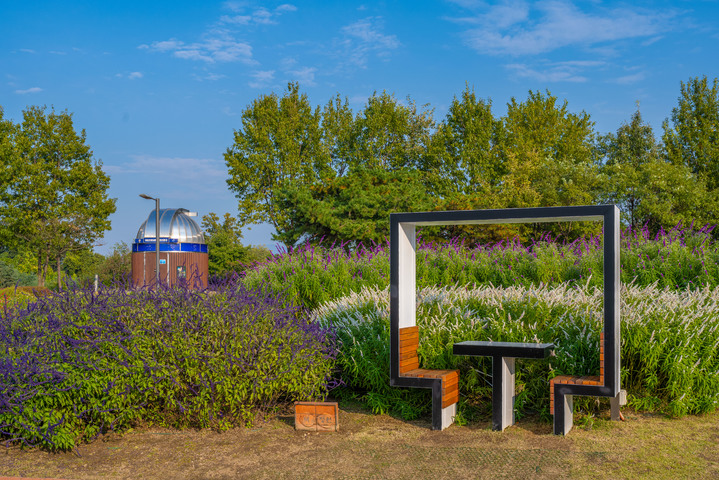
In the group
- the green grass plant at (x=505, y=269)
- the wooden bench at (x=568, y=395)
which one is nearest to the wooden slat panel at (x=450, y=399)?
the wooden bench at (x=568, y=395)

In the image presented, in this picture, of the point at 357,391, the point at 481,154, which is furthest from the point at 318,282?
the point at 481,154

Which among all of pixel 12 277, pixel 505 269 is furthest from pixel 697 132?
pixel 12 277

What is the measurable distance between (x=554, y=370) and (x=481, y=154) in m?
27.8

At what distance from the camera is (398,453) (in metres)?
5.00

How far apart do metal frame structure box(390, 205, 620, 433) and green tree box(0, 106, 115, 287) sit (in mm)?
32012

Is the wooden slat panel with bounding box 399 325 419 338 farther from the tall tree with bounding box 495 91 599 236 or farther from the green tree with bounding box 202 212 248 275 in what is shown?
the green tree with bounding box 202 212 248 275

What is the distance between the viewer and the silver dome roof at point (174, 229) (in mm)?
36656

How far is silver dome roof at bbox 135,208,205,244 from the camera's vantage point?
3666 cm

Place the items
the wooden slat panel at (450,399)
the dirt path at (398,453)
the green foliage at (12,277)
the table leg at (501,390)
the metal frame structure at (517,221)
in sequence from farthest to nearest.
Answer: the green foliage at (12,277), the wooden slat panel at (450,399), the table leg at (501,390), the metal frame structure at (517,221), the dirt path at (398,453)

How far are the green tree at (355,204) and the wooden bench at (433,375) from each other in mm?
21343

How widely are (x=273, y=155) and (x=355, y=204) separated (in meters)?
7.60

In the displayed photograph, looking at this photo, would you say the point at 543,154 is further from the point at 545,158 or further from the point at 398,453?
the point at 398,453

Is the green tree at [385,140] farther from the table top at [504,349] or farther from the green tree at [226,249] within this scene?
the table top at [504,349]

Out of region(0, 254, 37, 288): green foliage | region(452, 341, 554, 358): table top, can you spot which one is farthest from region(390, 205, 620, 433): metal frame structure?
region(0, 254, 37, 288): green foliage
